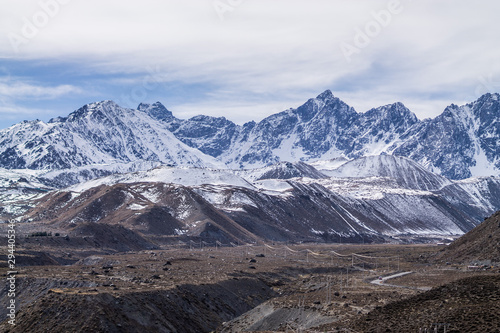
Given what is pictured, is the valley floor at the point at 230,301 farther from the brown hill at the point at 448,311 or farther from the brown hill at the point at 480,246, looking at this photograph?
the brown hill at the point at 480,246

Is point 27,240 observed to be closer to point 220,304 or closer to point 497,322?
point 220,304

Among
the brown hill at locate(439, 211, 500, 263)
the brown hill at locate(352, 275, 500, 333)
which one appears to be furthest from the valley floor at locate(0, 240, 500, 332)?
the brown hill at locate(439, 211, 500, 263)

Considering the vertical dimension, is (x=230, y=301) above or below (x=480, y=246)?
above

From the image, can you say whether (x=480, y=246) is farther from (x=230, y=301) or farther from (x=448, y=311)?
(x=448, y=311)

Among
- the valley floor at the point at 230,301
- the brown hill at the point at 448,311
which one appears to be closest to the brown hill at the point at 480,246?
the valley floor at the point at 230,301

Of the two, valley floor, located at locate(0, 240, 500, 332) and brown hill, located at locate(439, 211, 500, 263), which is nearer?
valley floor, located at locate(0, 240, 500, 332)

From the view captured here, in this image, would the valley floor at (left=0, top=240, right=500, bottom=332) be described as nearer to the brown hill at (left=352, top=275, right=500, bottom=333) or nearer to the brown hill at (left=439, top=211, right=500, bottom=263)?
the brown hill at (left=352, top=275, right=500, bottom=333)

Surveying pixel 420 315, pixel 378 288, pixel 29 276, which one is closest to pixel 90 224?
pixel 29 276

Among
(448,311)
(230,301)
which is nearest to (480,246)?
(230,301)
